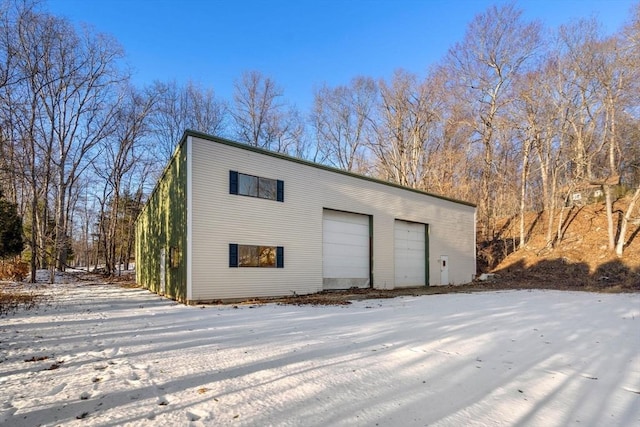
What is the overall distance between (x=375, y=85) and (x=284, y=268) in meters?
23.0

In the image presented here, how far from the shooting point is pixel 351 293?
14.4m

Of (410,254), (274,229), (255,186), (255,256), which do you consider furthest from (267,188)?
(410,254)

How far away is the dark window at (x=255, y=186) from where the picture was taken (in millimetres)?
11914

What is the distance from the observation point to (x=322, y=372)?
386 cm

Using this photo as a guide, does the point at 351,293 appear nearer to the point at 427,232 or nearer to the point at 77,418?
the point at 427,232

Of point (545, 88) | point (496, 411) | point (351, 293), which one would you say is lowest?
point (351, 293)

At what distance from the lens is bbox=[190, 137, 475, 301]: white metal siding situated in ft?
36.6

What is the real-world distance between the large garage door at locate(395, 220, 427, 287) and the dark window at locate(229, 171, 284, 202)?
23.0 ft

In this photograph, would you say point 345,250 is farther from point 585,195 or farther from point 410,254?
point 585,195

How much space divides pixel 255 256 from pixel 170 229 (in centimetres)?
366

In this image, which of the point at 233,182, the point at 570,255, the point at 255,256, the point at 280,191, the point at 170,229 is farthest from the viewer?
the point at 570,255

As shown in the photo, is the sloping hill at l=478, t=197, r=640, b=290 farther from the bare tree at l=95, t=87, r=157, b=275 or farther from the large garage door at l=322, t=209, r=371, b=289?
the bare tree at l=95, t=87, r=157, b=275

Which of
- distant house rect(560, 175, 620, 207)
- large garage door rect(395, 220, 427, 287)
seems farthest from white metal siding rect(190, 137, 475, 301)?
distant house rect(560, 175, 620, 207)

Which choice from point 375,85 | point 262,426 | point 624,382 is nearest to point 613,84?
point 375,85
